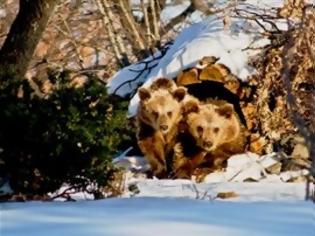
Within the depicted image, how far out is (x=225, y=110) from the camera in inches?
399

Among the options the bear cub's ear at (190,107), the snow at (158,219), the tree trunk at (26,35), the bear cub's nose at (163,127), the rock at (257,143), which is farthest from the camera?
the rock at (257,143)

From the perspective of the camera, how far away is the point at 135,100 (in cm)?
1110

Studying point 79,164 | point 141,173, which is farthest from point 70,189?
point 141,173

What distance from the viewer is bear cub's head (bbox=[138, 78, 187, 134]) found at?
9.96m

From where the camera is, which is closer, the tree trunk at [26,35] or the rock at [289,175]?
the tree trunk at [26,35]

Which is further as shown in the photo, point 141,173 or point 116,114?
point 141,173

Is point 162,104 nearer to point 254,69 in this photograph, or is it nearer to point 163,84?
point 163,84

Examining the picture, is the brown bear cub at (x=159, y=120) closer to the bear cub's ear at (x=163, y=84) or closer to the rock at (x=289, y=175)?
the bear cub's ear at (x=163, y=84)

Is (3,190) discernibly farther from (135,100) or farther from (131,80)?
(131,80)

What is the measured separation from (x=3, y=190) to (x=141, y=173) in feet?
12.6

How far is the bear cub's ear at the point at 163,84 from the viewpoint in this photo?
10.2 meters

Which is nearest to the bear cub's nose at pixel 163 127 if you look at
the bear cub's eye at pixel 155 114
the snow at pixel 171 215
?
the bear cub's eye at pixel 155 114

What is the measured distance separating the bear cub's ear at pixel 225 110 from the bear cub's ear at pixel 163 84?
57cm

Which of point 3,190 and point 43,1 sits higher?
point 43,1
